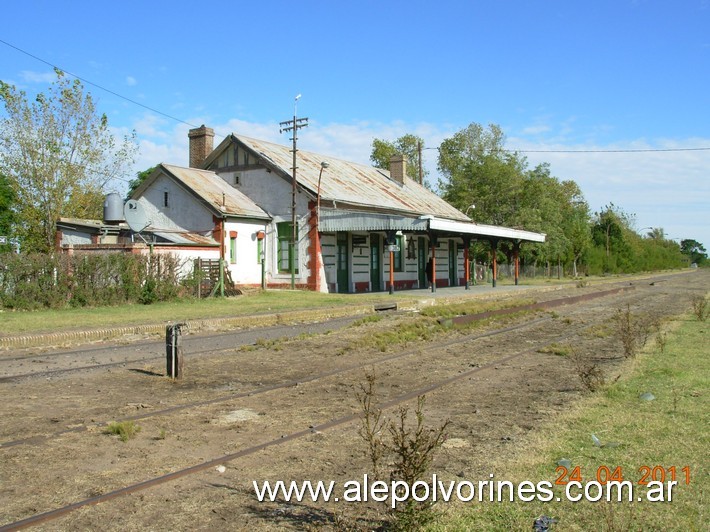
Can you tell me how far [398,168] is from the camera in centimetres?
4444

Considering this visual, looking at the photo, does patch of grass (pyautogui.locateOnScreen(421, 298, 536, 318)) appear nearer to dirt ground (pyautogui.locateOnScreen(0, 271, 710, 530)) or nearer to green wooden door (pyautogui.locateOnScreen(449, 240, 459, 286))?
dirt ground (pyautogui.locateOnScreen(0, 271, 710, 530))

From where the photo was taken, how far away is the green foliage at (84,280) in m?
19.6

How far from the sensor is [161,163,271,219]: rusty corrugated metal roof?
29.9 meters

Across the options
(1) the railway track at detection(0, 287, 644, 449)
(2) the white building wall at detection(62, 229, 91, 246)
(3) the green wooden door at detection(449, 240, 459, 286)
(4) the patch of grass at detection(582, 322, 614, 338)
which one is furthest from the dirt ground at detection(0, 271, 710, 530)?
(3) the green wooden door at detection(449, 240, 459, 286)

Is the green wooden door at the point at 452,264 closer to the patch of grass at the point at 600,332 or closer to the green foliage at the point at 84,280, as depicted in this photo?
the green foliage at the point at 84,280

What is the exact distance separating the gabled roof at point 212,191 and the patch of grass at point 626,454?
76.1 ft

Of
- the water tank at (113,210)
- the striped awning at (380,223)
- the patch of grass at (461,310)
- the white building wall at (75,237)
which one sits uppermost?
the water tank at (113,210)

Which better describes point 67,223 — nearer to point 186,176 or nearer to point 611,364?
point 186,176

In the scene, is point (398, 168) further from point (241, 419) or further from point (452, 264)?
point (241, 419)

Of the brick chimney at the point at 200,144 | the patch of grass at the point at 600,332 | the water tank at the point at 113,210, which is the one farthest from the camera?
the brick chimney at the point at 200,144

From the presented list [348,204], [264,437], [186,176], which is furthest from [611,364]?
[186,176]

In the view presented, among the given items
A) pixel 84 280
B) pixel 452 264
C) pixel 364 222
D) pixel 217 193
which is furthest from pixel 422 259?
pixel 84 280

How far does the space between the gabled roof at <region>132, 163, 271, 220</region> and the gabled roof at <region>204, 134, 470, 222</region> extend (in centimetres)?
204

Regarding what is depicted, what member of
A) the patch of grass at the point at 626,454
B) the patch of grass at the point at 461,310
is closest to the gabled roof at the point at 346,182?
the patch of grass at the point at 461,310
